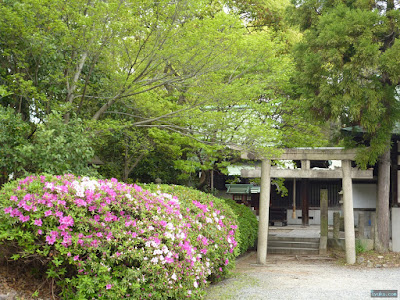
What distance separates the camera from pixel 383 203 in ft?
37.4

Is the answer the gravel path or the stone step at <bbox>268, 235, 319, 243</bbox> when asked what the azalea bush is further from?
the stone step at <bbox>268, 235, 319, 243</bbox>

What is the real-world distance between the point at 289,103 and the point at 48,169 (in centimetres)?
808

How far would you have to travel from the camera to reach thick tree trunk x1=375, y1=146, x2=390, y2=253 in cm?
1139

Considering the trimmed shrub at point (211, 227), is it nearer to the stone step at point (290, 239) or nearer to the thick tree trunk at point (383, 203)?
the thick tree trunk at point (383, 203)

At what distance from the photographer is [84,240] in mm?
5312

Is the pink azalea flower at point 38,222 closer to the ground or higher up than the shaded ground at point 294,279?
higher up

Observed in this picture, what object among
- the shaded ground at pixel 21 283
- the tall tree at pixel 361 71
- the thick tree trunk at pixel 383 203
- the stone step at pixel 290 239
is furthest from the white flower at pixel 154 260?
the stone step at pixel 290 239

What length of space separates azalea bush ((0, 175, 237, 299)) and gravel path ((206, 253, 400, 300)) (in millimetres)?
1629

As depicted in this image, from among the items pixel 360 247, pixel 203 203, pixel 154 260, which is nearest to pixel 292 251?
pixel 360 247

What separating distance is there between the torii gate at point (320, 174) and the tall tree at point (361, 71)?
0.51m

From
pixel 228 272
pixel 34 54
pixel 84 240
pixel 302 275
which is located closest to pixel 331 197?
pixel 302 275

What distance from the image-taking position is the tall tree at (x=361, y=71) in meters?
9.98

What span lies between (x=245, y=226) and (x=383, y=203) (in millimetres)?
3680

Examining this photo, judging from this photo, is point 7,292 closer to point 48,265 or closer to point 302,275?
point 48,265
